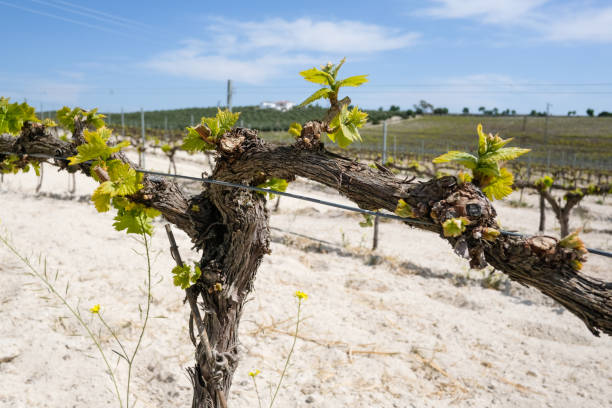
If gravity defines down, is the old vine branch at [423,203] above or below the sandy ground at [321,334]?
above

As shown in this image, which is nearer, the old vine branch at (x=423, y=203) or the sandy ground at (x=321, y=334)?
the old vine branch at (x=423, y=203)

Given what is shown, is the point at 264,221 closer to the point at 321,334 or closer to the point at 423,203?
the point at 423,203

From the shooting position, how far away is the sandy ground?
9.04ft

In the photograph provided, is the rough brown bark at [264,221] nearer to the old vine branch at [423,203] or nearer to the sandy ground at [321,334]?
the old vine branch at [423,203]

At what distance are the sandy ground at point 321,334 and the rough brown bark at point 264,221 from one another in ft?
1.27

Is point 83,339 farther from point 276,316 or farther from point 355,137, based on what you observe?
point 355,137

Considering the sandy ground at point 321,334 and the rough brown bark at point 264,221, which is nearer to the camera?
the rough brown bark at point 264,221

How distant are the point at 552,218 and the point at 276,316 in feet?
34.0

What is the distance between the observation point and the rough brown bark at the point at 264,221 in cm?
98

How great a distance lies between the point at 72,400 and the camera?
2.46m

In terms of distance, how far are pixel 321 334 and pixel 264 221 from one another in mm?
2161

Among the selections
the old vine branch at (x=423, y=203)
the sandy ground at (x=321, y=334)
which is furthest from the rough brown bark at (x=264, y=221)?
the sandy ground at (x=321, y=334)

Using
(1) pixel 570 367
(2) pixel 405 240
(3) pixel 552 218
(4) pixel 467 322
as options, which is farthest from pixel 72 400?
(3) pixel 552 218

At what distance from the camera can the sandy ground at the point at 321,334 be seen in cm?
275
